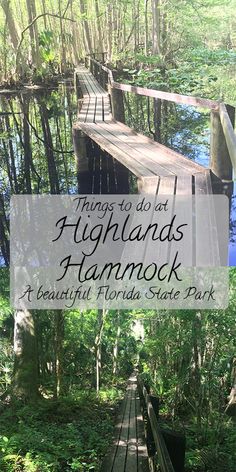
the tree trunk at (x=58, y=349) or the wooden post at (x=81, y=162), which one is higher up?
the wooden post at (x=81, y=162)

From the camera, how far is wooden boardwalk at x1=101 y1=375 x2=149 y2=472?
340 cm

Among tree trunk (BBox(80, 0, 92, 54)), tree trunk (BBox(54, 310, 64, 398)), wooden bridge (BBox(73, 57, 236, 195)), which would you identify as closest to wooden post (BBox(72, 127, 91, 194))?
wooden bridge (BBox(73, 57, 236, 195))

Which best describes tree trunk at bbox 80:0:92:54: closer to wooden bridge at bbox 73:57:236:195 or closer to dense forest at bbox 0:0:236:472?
dense forest at bbox 0:0:236:472

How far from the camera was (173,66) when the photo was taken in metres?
15.5

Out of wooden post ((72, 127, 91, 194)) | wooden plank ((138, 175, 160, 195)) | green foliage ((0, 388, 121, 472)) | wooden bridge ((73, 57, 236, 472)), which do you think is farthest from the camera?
wooden post ((72, 127, 91, 194))

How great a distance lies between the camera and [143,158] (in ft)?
15.9

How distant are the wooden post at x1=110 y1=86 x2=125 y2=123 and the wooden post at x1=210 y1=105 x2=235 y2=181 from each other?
3271 mm

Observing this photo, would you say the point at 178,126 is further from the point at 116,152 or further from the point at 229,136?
the point at 229,136

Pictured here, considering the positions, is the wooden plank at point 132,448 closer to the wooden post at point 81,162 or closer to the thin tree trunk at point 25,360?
the thin tree trunk at point 25,360

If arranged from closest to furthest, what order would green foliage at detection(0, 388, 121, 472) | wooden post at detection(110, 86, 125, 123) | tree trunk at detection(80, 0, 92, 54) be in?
green foliage at detection(0, 388, 121, 472) → wooden post at detection(110, 86, 125, 123) → tree trunk at detection(80, 0, 92, 54)

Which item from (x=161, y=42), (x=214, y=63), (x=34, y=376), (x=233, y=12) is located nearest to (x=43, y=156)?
(x=34, y=376)

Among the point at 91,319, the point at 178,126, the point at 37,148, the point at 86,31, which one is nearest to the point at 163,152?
the point at 37,148

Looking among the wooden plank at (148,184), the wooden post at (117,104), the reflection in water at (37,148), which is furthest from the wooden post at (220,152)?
the wooden post at (117,104)

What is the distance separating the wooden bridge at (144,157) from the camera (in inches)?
155
